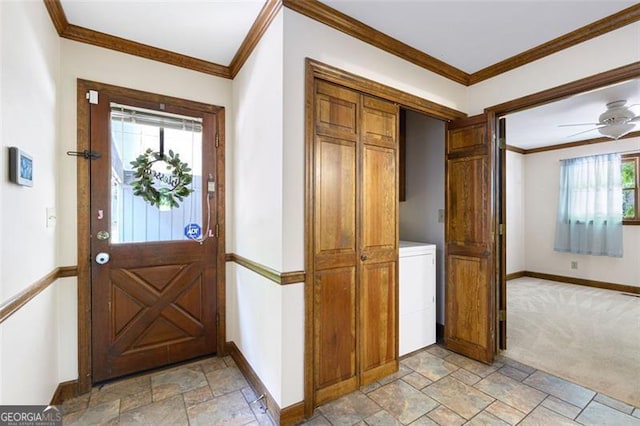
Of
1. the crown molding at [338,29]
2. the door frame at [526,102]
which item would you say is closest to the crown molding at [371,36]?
the crown molding at [338,29]

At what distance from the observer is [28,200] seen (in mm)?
1526

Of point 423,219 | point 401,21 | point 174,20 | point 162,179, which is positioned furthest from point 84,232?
point 423,219

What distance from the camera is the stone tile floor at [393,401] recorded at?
6.15ft

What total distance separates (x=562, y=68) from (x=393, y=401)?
2.77m

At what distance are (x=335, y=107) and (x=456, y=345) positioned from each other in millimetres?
2442

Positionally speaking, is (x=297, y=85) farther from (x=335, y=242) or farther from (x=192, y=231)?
(x=192, y=231)

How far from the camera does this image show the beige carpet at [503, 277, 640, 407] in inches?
93.7

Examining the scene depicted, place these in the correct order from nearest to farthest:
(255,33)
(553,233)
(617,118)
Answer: (255,33) < (617,118) < (553,233)

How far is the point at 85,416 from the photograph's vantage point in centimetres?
192

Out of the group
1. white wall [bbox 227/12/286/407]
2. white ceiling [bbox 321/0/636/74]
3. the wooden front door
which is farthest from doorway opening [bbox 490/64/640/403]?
the wooden front door

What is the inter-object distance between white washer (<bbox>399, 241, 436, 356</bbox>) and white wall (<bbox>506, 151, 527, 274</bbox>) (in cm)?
381

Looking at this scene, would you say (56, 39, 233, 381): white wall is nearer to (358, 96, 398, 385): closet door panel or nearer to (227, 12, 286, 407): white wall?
(227, 12, 286, 407): white wall

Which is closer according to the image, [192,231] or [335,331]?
[335,331]

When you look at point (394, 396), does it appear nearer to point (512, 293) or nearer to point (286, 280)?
point (286, 280)
